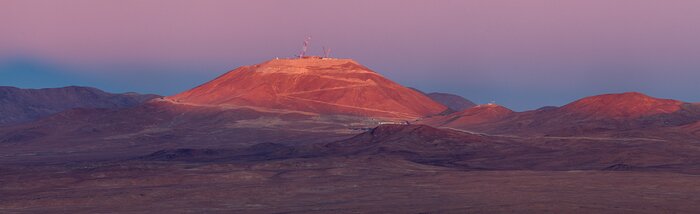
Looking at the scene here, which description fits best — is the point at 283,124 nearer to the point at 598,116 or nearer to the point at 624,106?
the point at 598,116

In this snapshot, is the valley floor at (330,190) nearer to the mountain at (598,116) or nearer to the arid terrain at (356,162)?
the arid terrain at (356,162)

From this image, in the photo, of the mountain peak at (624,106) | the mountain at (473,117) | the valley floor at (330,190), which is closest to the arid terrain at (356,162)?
the valley floor at (330,190)

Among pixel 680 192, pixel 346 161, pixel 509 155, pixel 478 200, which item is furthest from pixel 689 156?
pixel 478 200

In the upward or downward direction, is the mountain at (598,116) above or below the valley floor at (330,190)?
above

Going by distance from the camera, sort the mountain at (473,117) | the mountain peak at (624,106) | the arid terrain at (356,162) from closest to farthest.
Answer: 1. the arid terrain at (356,162)
2. the mountain peak at (624,106)
3. the mountain at (473,117)

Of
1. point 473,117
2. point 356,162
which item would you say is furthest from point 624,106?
point 356,162

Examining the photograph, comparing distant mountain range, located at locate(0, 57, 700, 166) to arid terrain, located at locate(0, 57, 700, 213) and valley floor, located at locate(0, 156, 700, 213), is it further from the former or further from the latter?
valley floor, located at locate(0, 156, 700, 213)
